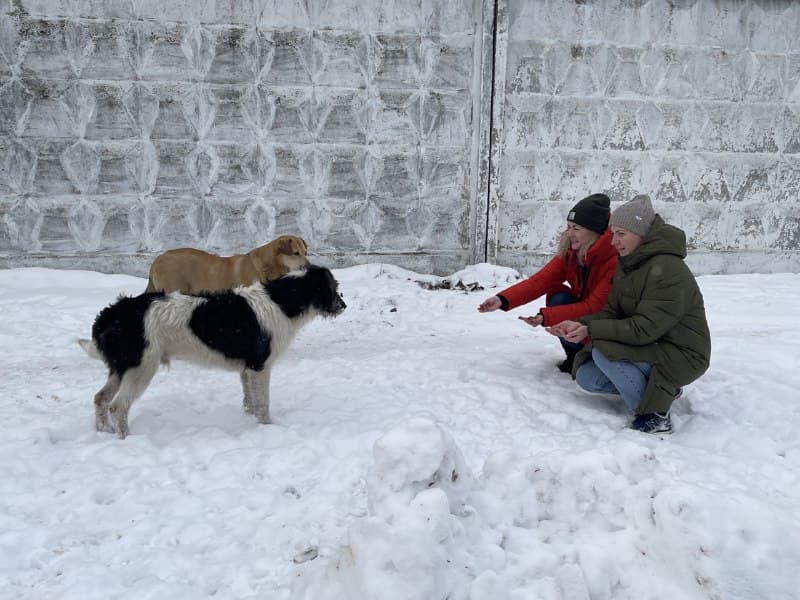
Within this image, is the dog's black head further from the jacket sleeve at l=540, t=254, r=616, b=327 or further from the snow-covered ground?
the jacket sleeve at l=540, t=254, r=616, b=327

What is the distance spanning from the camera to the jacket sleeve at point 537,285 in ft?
15.7

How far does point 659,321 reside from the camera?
3744mm

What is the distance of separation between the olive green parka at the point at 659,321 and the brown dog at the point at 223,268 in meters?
2.91

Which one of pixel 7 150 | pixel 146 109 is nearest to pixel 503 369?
pixel 146 109

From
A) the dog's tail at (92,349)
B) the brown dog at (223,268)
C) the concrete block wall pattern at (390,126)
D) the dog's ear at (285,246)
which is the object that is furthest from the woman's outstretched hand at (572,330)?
the concrete block wall pattern at (390,126)

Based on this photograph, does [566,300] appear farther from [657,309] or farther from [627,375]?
[657,309]

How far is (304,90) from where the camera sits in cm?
764

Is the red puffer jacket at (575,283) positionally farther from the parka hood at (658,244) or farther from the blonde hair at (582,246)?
the parka hood at (658,244)

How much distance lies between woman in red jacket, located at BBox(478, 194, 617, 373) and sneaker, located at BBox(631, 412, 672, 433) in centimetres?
82

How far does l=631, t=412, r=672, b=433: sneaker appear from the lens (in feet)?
12.9

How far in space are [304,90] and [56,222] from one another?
3375mm

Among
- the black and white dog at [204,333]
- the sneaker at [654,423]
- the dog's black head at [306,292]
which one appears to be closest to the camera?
the black and white dog at [204,333]

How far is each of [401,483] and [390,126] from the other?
244 inches

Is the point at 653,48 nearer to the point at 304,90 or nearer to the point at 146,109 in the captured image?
the point at 304,90
